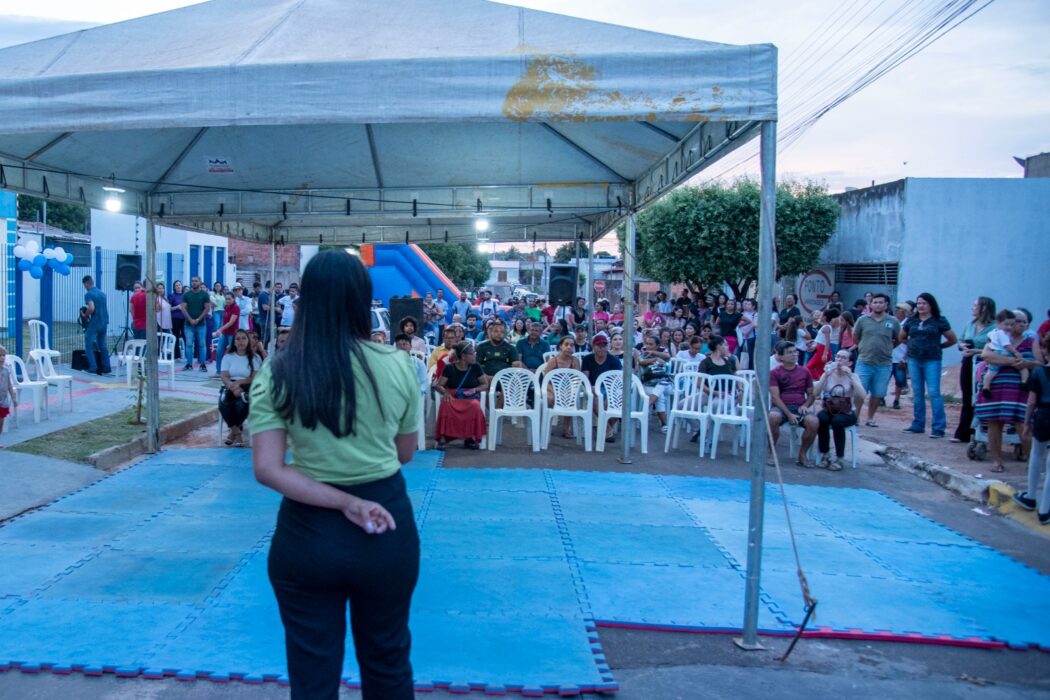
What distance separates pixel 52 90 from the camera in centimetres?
457

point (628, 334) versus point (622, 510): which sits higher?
point (628, 334)

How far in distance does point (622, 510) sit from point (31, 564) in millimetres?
4362

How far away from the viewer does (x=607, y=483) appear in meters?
7.89

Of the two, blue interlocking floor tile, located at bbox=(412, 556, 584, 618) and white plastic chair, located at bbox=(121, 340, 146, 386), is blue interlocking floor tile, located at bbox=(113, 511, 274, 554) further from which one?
white plastic chair, located at bbox=(121, 340, 146, 386)

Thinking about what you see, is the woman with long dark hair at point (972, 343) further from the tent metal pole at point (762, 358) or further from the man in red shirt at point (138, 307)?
the man in red shirt at point (138, 307)

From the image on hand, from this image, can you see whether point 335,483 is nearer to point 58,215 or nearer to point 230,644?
point 230,644

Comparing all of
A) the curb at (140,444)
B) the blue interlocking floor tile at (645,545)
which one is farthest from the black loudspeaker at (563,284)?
the blue interlocking floor tile at (645,545)

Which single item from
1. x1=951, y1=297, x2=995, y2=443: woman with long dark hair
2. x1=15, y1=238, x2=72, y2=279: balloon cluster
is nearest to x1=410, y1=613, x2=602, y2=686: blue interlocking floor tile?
x1=951, y1=297, x2=995, y2=443: woman with long dark hair

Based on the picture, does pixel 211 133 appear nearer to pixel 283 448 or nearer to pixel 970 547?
pixel 283 448

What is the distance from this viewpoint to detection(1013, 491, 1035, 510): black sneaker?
7.07 m

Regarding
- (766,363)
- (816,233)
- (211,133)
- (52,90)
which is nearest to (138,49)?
(52,90)

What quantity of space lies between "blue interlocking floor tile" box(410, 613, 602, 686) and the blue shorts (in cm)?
794

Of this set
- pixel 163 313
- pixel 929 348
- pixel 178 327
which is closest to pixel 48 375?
pixel 163 313

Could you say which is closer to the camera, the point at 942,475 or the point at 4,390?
the point at 4,390
